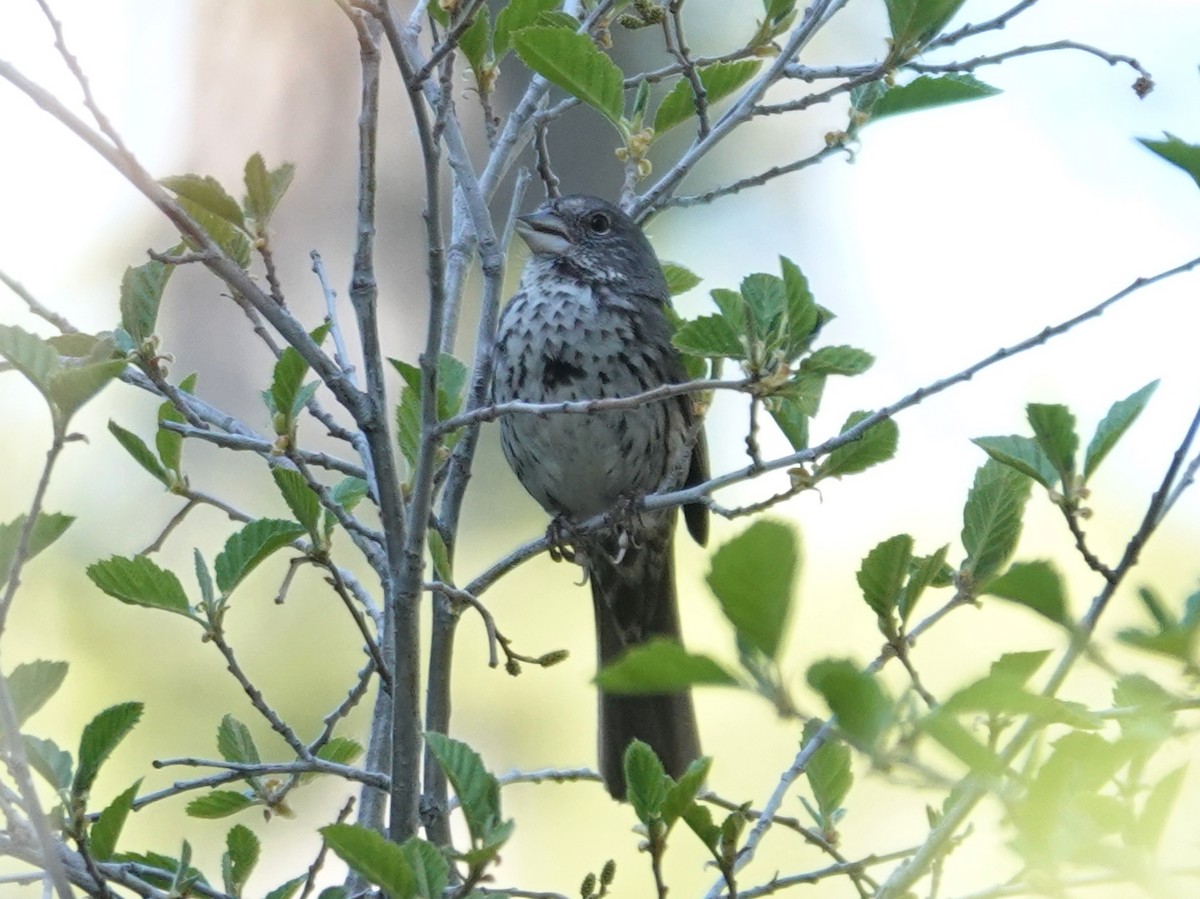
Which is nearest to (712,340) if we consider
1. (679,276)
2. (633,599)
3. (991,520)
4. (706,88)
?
(991,520)

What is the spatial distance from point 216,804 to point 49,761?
0.37 m

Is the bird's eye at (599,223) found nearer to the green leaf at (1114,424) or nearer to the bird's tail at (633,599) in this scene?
the bird's tail at (633,599)

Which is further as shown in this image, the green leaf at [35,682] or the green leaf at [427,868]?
the green leaf at [35,682]

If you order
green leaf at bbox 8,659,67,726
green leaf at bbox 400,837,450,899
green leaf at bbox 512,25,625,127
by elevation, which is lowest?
green leaf at bbox 400,837,450,899

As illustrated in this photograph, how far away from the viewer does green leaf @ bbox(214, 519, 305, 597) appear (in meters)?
2.46

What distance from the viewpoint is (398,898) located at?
5.90 feet

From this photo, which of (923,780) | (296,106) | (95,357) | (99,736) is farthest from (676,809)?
(296,106)

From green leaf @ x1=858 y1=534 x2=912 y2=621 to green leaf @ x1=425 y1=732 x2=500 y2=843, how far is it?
559mm

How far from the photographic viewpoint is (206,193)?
2.30 m

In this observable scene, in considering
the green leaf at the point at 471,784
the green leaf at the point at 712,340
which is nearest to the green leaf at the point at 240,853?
the green leaf at the point at 471,784

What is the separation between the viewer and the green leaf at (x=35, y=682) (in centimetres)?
221

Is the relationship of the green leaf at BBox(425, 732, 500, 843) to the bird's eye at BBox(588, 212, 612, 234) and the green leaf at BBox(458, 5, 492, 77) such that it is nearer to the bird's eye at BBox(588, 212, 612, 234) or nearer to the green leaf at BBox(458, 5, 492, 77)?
the green leaf at BBox(458, 5, 492, 77)

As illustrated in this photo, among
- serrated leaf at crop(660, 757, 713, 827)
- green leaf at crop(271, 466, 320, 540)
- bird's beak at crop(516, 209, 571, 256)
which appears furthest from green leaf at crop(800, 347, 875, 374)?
bird's beak at crop(516, 209, 571, 256)

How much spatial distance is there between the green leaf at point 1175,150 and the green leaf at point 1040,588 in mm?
421
